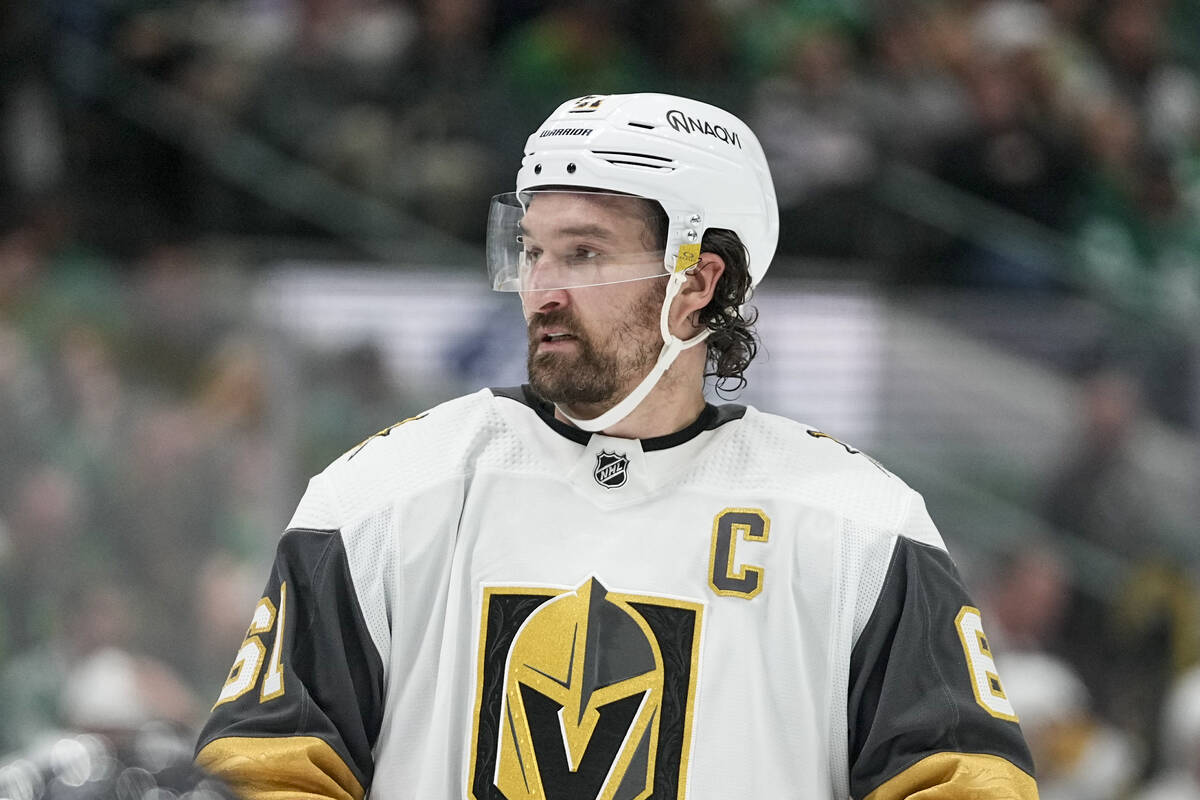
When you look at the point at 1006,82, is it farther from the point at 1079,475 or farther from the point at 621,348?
the point at 621,348

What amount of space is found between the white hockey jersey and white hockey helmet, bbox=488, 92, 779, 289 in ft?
1.13

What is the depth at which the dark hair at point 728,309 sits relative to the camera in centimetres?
201

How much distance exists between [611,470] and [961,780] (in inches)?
21.7

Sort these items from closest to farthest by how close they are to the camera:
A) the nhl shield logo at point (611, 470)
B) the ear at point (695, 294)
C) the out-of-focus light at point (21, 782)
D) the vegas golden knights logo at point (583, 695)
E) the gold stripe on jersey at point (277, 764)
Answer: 1. the out-of-focus light at point (21, 782)
2. the gold stripe on jersey at point (277, 764)
3. the vegas golden knights logo at point (583, 695)
4. the nhl shield logo at point (611, 470)
5. the ear at point (695, 294)

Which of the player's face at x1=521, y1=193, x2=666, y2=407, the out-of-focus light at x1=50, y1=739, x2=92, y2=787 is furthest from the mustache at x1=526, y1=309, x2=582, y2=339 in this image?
the out-of-focus light at x1=50, y1=739, x2=92, y2=787

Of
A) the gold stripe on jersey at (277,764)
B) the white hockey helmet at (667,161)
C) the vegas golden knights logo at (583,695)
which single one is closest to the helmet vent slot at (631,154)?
the white hockey helmet at (667,161)

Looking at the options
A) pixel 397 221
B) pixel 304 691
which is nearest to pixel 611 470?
pixel 304 691

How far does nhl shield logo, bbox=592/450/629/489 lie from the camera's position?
1883 millimetres

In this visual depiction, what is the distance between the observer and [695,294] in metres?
2.00

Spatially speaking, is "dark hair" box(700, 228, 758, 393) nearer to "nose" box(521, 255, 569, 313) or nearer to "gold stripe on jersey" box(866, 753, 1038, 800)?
"nose" box(521, 255, 569, 313)

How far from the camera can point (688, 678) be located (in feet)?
5.90

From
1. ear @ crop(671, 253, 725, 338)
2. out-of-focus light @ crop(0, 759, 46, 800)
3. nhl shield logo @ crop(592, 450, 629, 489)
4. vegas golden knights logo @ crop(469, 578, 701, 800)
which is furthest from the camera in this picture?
ear @ crop(671, 253, 725, 338)

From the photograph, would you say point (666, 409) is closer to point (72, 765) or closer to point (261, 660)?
point (261, 660)

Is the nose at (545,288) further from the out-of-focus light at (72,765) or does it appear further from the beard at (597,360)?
the out-of-focus light at (72,765)
